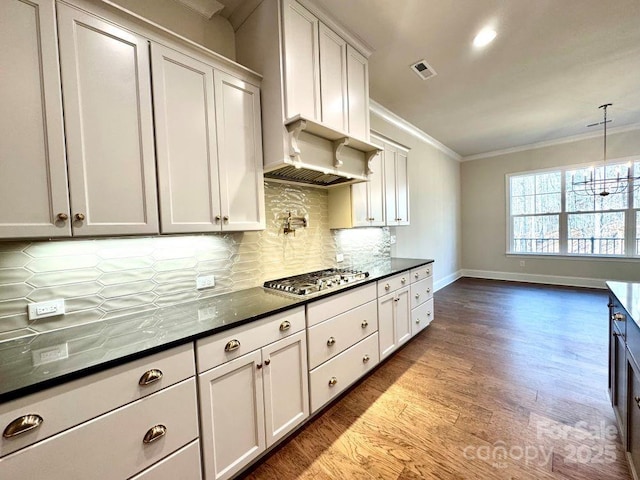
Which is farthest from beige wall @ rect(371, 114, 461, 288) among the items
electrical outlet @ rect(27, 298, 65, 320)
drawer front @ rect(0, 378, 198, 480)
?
electrical outlet @ rect(27, 298, 65, 320)

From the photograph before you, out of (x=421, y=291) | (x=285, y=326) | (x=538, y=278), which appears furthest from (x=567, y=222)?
(x=285, y=326)

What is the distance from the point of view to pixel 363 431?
5.89ft

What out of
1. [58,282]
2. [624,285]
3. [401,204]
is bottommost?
[624,285]

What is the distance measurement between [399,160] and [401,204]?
57cm

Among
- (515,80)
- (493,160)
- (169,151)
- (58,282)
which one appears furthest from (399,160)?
(493,160)

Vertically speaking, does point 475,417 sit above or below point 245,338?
below

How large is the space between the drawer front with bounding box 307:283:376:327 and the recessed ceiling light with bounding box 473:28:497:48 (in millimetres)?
2372

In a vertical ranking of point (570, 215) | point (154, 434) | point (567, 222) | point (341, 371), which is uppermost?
point (570, 215)

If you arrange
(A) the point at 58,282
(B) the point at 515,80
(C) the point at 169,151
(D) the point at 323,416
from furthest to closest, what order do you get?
(B) the point at 515,80 → (D) the point at 323,416 → (C) the point at 169,151 → (A) the point at 58,282

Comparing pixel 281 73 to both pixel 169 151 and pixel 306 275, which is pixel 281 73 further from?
pixel 306 275

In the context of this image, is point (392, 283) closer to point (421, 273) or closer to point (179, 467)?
point (421, 273)

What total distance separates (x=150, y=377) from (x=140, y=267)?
0.74 metres

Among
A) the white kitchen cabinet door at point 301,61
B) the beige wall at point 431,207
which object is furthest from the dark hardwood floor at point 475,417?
the white kitchen cabinet door at point 301,61

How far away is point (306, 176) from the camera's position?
2.34 metres
